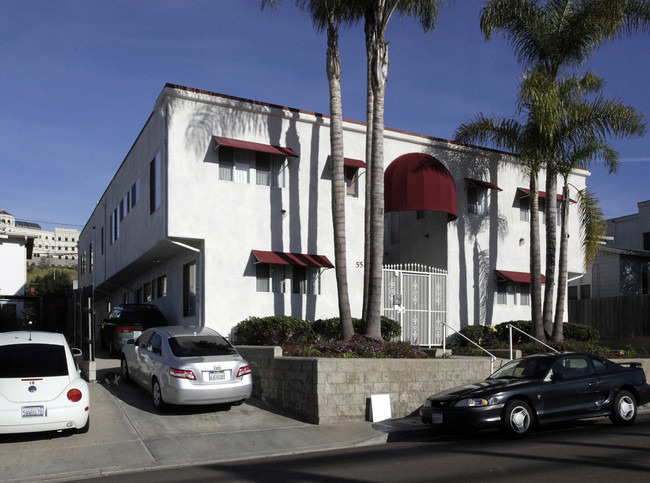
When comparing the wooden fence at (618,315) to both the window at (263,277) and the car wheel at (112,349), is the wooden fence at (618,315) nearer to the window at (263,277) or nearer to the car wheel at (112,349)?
the window at (263,277)

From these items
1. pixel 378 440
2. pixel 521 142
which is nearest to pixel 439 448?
pixel 378 440

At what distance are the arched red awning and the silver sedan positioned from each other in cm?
819

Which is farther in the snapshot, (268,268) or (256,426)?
(268,268)

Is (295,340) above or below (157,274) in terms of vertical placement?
below

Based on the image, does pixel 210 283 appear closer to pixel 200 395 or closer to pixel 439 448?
pixel 200 395

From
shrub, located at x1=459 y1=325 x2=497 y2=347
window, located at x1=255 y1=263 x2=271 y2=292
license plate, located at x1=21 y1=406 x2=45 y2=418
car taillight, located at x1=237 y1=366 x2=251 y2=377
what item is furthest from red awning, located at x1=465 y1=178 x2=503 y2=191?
license plate, located at x1=21 y1=406 x2=45 y2=418

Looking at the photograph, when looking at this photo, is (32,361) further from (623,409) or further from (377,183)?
(623,409)

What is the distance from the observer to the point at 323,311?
62.4ft

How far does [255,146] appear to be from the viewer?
705 inches

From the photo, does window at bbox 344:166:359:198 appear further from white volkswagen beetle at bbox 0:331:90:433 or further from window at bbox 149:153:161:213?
white volkswagen beetle at bbox 0:331:90:433

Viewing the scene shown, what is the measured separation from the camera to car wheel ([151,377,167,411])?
41.9 ft

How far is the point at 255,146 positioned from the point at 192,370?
7487 mm

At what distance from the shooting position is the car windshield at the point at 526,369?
38.9 feet

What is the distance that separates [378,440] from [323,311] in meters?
7.65
